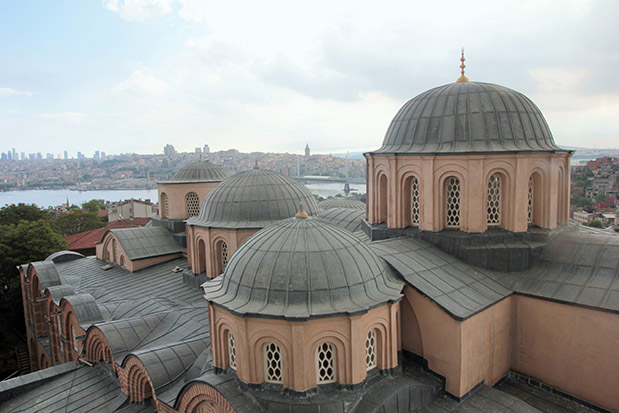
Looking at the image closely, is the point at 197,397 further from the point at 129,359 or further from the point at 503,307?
the point at 503,307

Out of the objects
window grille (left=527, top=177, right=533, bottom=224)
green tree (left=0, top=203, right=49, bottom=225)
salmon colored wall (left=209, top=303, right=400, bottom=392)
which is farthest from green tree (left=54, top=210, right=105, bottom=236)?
window grille (left=527, top=177, right=533, bottom=224)

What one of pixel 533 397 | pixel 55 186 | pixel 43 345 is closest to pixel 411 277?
pixel 533 397

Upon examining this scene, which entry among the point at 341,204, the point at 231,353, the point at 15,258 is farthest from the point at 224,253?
the point at 15,258

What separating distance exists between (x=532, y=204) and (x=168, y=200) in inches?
712

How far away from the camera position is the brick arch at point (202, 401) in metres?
8.83

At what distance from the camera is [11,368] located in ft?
82.3

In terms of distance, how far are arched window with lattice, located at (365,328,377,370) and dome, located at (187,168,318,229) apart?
25.0 feet

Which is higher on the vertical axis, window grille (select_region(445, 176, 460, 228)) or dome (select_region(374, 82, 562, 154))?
dome (select_region(374, 82, 562, 154))

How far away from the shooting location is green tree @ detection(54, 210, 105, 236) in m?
46.4

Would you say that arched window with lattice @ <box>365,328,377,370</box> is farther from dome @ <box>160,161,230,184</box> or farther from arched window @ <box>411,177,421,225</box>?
dome @ <box>160,161,230,184</box>

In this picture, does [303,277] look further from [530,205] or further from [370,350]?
[530,205]

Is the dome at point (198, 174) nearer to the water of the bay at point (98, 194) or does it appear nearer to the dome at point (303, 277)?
the dome at point (303, 277)

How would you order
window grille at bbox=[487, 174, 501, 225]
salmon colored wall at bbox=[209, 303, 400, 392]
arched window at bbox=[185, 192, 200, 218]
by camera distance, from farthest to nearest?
arched window at bbox=[185, 192, 200, 218], window grille at bbox=[487, 174, 501, 225], salmon colored wall at bbox=[209, 303, 400, 392]

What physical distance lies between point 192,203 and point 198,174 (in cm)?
169
